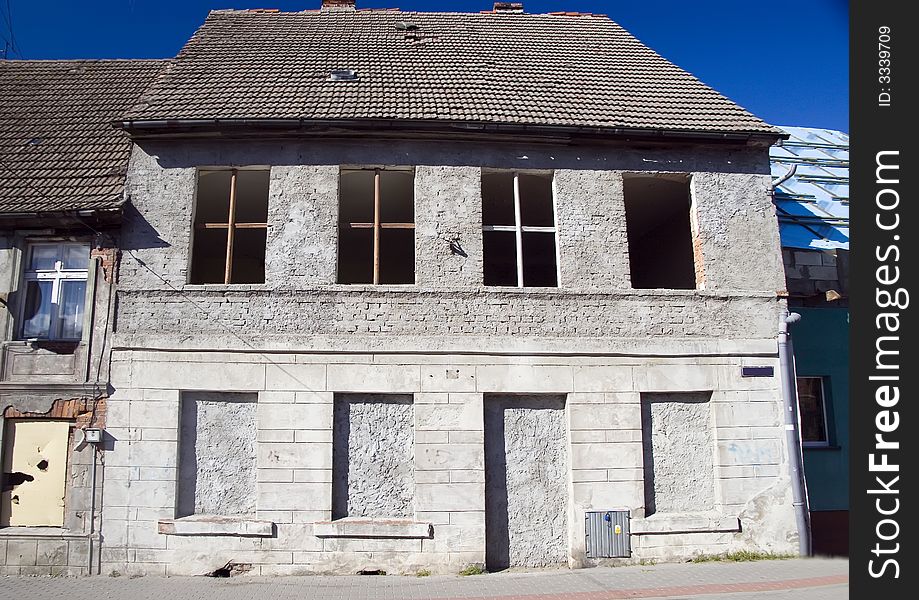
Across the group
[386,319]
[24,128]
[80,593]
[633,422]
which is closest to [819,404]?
[633,422]

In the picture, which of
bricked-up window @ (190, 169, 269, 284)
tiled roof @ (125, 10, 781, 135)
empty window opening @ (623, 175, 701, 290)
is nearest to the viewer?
bricked-up window @ (190, 169, 269, 284)

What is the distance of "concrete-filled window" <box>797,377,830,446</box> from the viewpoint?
444 inches

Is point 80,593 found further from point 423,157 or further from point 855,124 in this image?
point 855,124

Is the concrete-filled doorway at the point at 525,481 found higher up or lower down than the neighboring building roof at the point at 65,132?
lower down

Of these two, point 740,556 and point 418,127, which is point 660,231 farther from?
point 740,556

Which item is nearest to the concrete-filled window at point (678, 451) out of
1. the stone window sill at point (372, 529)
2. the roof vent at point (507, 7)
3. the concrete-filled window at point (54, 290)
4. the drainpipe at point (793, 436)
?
the drainpipe at point (793, 436)

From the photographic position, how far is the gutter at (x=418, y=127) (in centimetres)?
938

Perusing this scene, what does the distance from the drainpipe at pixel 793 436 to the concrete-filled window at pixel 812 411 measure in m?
2.28

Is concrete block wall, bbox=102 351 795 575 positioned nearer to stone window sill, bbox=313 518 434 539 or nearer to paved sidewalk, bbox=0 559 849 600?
stone window sill, bbox=313 518 434 539

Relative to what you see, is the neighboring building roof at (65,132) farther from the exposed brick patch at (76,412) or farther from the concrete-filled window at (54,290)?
the exposed brick patch at (76,412)

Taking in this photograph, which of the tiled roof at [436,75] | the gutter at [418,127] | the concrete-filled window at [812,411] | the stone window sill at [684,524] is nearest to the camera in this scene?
the stone window sill at [684,524]

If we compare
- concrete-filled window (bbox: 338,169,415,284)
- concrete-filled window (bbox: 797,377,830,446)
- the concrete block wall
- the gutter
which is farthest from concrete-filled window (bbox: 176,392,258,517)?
concrete-filled window (bbox: 797,377,830,446)

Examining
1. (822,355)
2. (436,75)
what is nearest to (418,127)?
(436,75)

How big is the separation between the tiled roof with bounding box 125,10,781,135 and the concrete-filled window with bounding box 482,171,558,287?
115cm
